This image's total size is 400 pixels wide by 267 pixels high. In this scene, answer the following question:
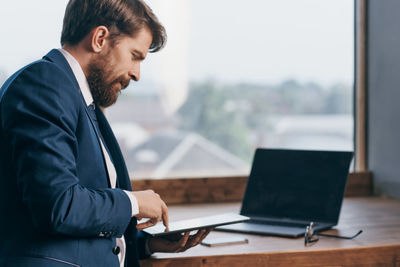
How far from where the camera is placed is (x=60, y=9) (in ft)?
7.16

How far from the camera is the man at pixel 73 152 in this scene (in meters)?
1.06

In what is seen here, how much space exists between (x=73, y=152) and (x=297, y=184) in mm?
964

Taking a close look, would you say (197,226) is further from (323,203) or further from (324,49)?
(324,49)

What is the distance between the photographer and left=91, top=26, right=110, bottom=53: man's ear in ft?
4.25

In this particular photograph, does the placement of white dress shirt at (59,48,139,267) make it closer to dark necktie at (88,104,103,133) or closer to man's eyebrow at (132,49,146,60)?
dark necktie at (88,104,103,133)

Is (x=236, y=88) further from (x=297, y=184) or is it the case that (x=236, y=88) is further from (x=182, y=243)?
(x=182, y=243)

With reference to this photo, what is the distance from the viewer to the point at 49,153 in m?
1.05

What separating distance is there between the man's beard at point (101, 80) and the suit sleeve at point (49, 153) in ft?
0.57

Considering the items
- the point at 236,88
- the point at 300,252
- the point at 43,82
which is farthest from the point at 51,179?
the point at 236,88

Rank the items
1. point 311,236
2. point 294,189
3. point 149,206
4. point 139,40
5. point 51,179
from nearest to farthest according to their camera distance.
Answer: point 51,179
point 149,206
point 139,40
point 311,236
point 294,189

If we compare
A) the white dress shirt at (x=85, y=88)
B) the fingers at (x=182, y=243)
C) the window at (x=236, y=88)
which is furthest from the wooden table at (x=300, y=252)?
the window at (x=236, y=88)

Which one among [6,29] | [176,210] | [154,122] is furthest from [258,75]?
[6,29]

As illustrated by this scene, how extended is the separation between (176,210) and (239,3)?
37.6 inches

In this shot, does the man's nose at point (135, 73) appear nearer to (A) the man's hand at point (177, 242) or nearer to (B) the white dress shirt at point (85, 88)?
(B) the white dress shirt at point (85, 88)
